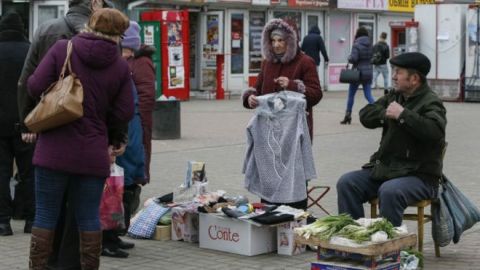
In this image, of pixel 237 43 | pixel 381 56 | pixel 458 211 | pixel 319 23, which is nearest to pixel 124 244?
pixel 458 211

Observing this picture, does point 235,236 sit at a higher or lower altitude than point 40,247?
lower

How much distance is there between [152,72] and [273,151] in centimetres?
133

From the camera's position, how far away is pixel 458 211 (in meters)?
6.66

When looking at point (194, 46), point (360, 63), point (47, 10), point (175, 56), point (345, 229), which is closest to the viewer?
point (345, 229)

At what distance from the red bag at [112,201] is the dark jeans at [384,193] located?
1546 millimetres

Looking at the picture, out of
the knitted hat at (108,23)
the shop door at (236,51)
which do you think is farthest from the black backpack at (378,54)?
the knitted hat at (108,23)

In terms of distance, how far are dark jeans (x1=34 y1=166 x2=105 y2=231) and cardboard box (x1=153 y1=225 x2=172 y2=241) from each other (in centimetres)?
184

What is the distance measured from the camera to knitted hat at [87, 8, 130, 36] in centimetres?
546

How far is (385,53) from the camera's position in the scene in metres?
23.4

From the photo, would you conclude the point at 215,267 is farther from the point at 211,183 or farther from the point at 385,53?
the point at 385,53

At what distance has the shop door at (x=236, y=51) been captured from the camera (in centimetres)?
2411

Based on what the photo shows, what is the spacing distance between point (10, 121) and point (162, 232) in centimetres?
148

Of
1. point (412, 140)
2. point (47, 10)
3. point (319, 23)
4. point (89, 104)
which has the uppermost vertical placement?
point (47, 10)

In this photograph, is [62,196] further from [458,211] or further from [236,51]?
[236,51]
